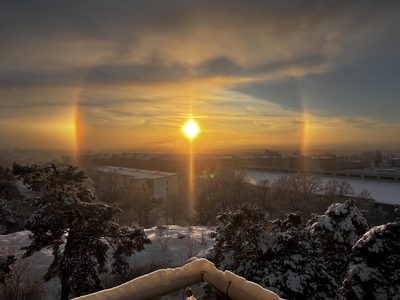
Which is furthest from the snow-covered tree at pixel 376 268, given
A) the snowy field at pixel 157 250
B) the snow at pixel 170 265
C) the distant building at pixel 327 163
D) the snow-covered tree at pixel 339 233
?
the distant building at pixel 327 163

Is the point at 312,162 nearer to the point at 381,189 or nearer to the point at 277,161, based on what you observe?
the point at 277,161

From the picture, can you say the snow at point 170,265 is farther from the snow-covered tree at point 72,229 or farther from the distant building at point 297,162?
the distant building at point 297,162

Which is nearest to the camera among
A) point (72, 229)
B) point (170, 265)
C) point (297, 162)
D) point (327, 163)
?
point (72, 229)

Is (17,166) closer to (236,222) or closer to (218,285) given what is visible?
(236,222)

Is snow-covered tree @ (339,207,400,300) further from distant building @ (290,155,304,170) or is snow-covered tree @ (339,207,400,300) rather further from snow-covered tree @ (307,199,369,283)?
distant building @ (290,155,304,170)

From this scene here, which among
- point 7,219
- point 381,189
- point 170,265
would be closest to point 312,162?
point 381,189
